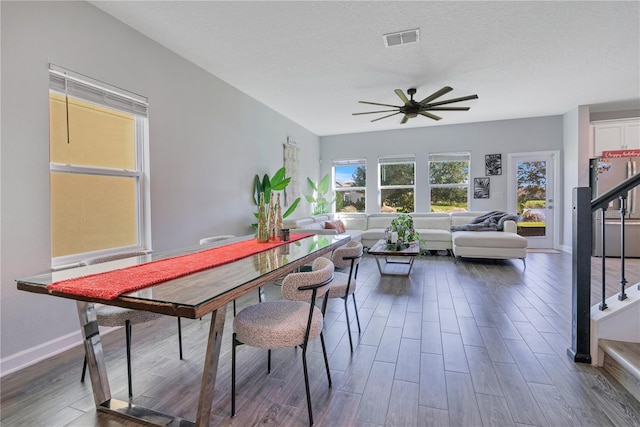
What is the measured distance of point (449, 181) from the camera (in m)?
6.93

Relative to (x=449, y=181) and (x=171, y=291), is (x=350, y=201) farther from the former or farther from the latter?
(x=171, y=291)

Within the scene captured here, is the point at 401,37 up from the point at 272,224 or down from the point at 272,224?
up

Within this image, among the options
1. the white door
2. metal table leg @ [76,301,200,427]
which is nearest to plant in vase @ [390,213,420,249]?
the white door

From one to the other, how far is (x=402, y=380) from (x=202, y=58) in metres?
3.61

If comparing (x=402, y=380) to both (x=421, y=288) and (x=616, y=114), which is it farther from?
(x=616, y=114)

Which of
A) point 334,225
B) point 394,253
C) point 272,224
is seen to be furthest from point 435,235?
point 272,224

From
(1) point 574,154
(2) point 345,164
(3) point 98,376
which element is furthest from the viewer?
(2) point 345,164

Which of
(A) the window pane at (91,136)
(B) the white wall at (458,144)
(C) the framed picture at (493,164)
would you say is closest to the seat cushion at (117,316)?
(A) the window pane at (91,136)

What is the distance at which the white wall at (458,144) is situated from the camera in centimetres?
632

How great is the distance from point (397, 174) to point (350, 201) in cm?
130

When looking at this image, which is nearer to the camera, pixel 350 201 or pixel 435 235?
pixel 435 235

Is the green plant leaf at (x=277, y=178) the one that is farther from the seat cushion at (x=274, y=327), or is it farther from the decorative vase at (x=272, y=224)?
the seat cushion at (x=274, y=327)

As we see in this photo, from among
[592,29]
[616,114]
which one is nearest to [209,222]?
[592,29]

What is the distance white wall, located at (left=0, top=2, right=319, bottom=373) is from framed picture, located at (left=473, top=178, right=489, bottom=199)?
4953 millimetres
